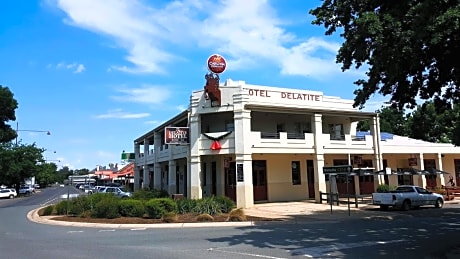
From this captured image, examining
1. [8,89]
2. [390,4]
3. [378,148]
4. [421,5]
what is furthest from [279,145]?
[8,89]

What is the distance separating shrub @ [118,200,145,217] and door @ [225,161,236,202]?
1100 cm

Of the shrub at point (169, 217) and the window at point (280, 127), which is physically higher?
the window at point (280, 127)

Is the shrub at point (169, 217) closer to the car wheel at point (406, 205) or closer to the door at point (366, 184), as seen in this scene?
the car wheel at point (406, 205)

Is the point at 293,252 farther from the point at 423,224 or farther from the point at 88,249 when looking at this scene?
the point at 423,224

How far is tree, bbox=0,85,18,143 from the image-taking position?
7526 centimetres

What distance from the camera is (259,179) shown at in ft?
110

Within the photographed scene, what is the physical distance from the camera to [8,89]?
77.8 m

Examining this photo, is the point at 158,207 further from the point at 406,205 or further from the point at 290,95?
the point at 406,205

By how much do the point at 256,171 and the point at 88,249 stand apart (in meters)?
21.5

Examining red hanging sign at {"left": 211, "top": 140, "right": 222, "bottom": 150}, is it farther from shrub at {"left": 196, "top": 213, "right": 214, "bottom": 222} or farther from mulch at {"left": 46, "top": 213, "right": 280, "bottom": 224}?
shrub at {"left": 196, "top": 213, "right": 214, "bottom": 222}

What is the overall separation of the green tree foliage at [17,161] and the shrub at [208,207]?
4460 cm

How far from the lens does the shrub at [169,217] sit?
2094 cm

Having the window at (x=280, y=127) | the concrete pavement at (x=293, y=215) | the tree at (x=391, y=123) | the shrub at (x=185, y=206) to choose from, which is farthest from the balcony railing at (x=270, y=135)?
the tree at (x=391, y=123)

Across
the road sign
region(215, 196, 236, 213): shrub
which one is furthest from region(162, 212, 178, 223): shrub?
the road sign
